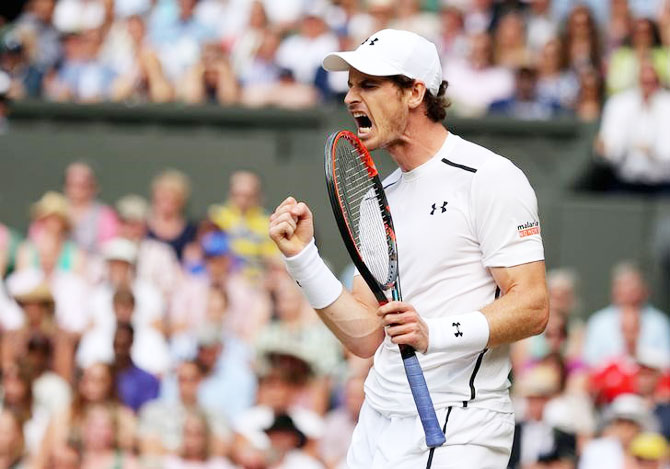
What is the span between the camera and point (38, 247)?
31.7ft

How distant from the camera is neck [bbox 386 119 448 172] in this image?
405 centimetres

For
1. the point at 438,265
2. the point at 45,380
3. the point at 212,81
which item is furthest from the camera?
the point at 212,81

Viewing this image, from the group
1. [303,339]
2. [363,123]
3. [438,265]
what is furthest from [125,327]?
[438,265]

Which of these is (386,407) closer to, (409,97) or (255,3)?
(409,97)

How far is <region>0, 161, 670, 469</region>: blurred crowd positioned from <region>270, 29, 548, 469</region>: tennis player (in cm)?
297

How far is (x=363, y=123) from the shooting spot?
13.2 ft

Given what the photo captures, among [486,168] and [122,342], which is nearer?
[486,168]

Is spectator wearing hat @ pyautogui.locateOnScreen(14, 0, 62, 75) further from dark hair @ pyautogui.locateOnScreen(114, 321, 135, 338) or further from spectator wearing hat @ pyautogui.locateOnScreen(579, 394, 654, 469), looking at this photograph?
spectator wearing hat @ pyautogui.locateOnScreen(579, 394, 654, 469)

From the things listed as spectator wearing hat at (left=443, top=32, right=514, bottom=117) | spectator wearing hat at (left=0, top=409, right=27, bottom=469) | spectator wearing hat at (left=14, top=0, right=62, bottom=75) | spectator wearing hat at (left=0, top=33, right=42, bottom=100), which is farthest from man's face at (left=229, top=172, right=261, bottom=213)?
spectator wearing hat at (left=14, top=0, right=62, bottom=75)

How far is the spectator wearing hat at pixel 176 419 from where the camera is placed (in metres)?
7.69

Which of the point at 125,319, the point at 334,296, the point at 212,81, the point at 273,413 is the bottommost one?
the point at 273,413

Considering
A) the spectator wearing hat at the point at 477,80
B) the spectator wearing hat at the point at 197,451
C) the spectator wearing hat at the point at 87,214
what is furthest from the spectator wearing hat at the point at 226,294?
the spectator wearing hat at the point at 477,80

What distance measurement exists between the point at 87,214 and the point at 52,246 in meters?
0.55

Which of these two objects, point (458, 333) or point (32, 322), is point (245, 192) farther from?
point (458, 333)
